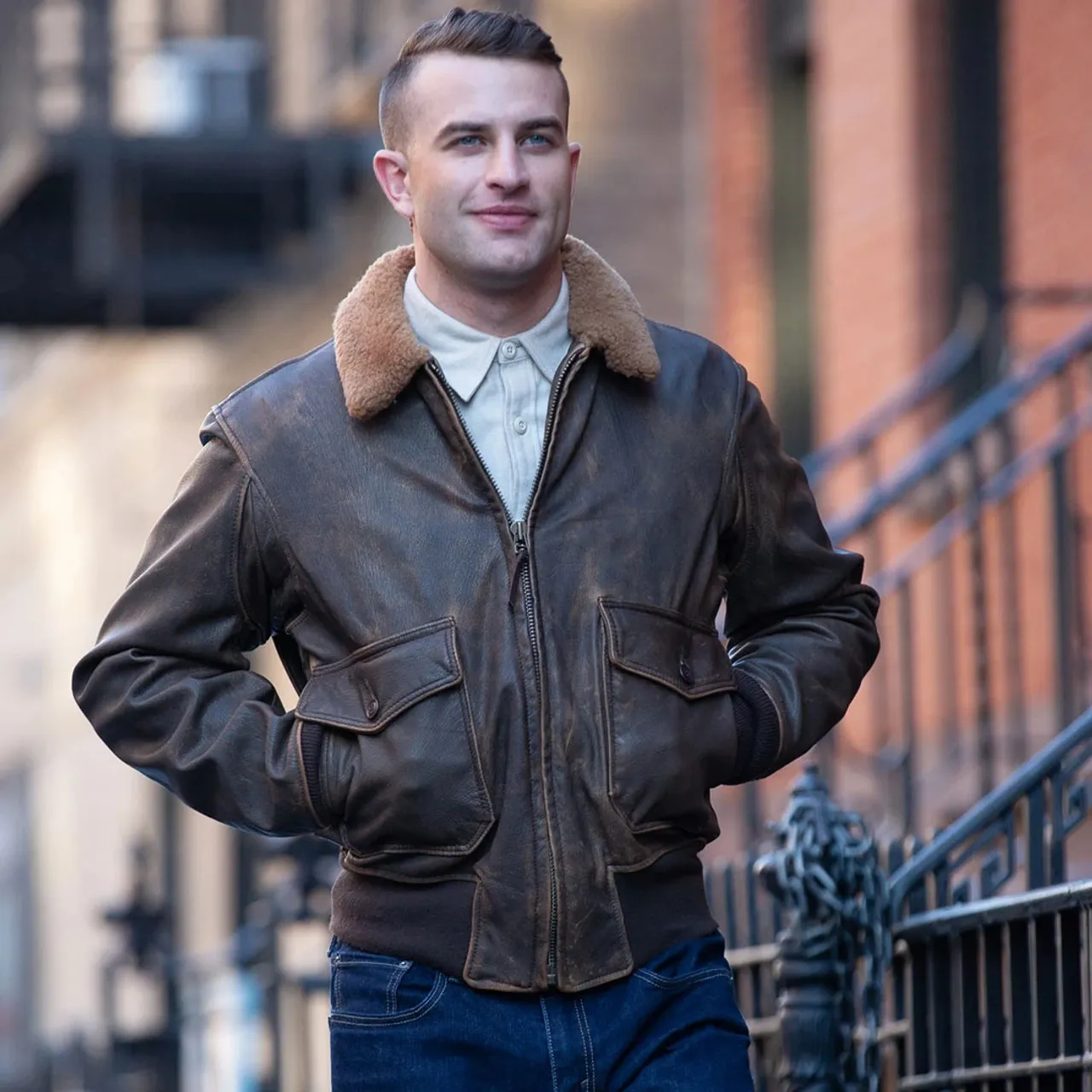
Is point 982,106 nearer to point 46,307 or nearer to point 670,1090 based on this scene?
point 46,307

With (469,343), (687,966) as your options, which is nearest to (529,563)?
(469,343)

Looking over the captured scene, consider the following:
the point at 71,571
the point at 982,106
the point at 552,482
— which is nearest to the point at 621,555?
the point at 552,482

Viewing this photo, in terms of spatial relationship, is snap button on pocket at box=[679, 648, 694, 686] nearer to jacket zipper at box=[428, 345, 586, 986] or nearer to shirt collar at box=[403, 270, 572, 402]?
jacket zipper at box=[428, 345, 586, 986]

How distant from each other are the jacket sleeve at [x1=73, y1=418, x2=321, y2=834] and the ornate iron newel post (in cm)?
155

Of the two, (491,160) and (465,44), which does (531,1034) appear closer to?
(491,160)

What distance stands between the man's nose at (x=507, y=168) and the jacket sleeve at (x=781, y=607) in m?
0.51

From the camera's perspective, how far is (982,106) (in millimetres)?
10570

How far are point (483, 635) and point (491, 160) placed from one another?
0.66m

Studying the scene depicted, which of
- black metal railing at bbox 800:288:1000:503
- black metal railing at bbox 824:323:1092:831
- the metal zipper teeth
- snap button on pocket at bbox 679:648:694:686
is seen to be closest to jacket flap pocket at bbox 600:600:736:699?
snap button on pocket at bbox 679:648:694:686

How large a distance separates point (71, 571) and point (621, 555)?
51.1 ft

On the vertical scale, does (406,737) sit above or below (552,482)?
below

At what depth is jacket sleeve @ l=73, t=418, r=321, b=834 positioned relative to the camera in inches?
142

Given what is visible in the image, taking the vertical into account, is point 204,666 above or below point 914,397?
below

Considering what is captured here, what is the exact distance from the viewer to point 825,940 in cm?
494
